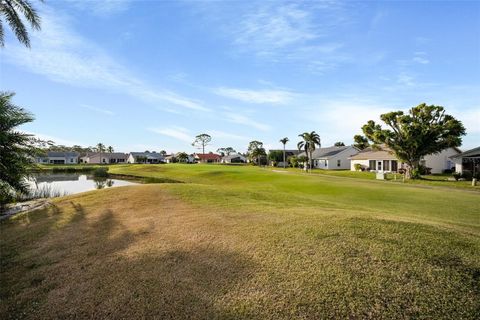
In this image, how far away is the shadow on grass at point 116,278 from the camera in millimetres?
5168

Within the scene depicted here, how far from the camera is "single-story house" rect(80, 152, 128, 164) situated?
135 meters

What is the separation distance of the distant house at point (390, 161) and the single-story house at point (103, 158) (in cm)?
11715

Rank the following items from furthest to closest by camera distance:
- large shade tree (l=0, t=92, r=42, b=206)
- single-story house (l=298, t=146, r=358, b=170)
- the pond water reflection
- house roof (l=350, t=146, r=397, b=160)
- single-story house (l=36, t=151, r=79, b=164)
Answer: single-story house (l=36, t=151, r=79, b=164) → single-story house (l=298, t=146, r=358, b=170) → house roof (l=350, t=146, r=397, b=160) → the pond water reflection → large shade tree (l=0, t=92, r=42, b=206)

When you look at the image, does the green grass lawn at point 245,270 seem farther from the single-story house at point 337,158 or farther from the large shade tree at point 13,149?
the single-story house at point 337,158

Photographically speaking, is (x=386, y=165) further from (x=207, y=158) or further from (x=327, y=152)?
(x=207, y=158)

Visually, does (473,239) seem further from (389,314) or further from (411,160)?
(411,160)

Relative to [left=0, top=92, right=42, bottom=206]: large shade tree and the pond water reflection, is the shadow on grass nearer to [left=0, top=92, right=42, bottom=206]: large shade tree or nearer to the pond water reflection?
[left=0, top=92, right=42, bottom=206]: large shade tree

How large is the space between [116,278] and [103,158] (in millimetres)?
144688

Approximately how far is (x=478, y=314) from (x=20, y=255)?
11036mm

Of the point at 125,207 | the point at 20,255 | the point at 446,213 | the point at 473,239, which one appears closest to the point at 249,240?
the point at 473,239

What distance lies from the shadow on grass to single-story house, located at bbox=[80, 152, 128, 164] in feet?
457

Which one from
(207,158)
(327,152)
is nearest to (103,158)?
(207,158)

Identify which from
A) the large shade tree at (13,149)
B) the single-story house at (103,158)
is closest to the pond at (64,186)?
the large shade tree at (13,149)

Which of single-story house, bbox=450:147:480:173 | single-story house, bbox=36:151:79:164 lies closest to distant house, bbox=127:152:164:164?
single-story house, bbox=36:151:79:164
